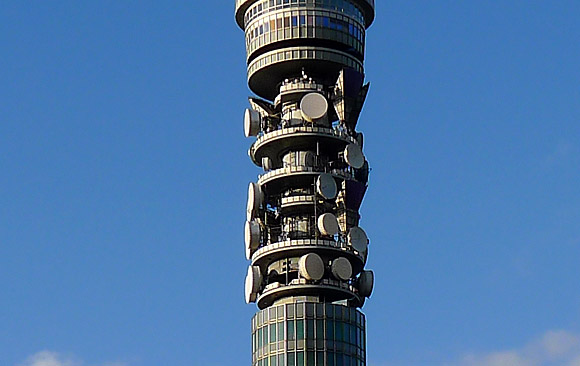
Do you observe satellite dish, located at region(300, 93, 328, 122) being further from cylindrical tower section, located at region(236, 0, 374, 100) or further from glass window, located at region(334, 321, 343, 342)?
glass window, located at region(334, 321, 343, 342)

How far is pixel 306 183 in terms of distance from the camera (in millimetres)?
181625

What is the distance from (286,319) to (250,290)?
6.54 metres

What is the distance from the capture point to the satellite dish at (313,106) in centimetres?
18112

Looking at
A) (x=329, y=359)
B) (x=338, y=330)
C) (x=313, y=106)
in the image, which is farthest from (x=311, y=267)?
(x=313, y=106)

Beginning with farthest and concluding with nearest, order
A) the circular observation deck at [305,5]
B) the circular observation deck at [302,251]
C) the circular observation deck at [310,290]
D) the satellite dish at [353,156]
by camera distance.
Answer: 1. the circular observation deck at [305,5]
2. the satellite dish at [353,156]
3. the circular observation deck at [302,251]
4. the circular observation deck at [310,290]

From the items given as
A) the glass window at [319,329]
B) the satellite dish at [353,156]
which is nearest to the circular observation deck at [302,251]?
the glass window at [319,329]

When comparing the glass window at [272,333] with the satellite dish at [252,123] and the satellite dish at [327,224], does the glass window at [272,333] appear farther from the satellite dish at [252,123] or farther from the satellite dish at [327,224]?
the satellite dish at [252,123]

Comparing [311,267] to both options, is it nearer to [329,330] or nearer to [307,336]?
[329,330]

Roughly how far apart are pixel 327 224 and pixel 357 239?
502cm

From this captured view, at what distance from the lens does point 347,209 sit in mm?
181125

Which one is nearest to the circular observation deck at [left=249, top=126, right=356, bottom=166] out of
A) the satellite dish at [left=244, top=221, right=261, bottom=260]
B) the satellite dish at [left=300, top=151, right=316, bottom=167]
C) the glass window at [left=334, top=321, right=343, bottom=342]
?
the satellite dish at [left=300, top=151, right=316, bottom=167]

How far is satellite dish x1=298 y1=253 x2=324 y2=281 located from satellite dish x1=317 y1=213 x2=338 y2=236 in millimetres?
3076

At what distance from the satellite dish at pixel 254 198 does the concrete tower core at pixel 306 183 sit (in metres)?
0.17

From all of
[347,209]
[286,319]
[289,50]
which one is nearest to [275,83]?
[289,50]
